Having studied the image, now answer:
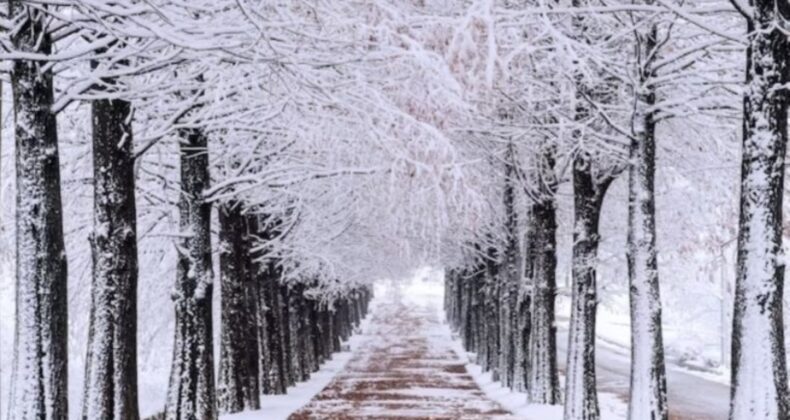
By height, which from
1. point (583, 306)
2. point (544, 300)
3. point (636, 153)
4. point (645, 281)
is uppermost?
point (636, 153)

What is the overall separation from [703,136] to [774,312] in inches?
349

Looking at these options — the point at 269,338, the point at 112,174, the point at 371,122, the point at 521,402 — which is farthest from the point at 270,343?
the point at 371,122

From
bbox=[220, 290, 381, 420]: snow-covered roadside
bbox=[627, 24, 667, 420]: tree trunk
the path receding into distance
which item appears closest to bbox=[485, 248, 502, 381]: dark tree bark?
the path receding into distance

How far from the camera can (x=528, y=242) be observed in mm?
21969

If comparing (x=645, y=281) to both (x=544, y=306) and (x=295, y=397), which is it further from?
(x=295, y=397)

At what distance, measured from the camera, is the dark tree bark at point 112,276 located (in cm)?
1065

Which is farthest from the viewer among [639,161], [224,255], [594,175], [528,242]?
[528,242]

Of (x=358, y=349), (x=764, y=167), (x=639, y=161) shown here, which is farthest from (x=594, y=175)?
(x=358, y=349)

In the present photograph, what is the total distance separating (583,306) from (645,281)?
10.3 feet

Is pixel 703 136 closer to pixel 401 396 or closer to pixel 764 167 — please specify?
pixel 764 167

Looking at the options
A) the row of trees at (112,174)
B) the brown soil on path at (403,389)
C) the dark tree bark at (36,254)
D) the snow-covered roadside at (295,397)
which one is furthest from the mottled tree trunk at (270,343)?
the dark tree bark at (36,254)

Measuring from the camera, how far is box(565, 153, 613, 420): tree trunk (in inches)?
611

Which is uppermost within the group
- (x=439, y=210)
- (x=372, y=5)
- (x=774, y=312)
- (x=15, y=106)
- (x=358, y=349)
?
(x=372, y=5)

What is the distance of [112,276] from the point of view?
1070cm
